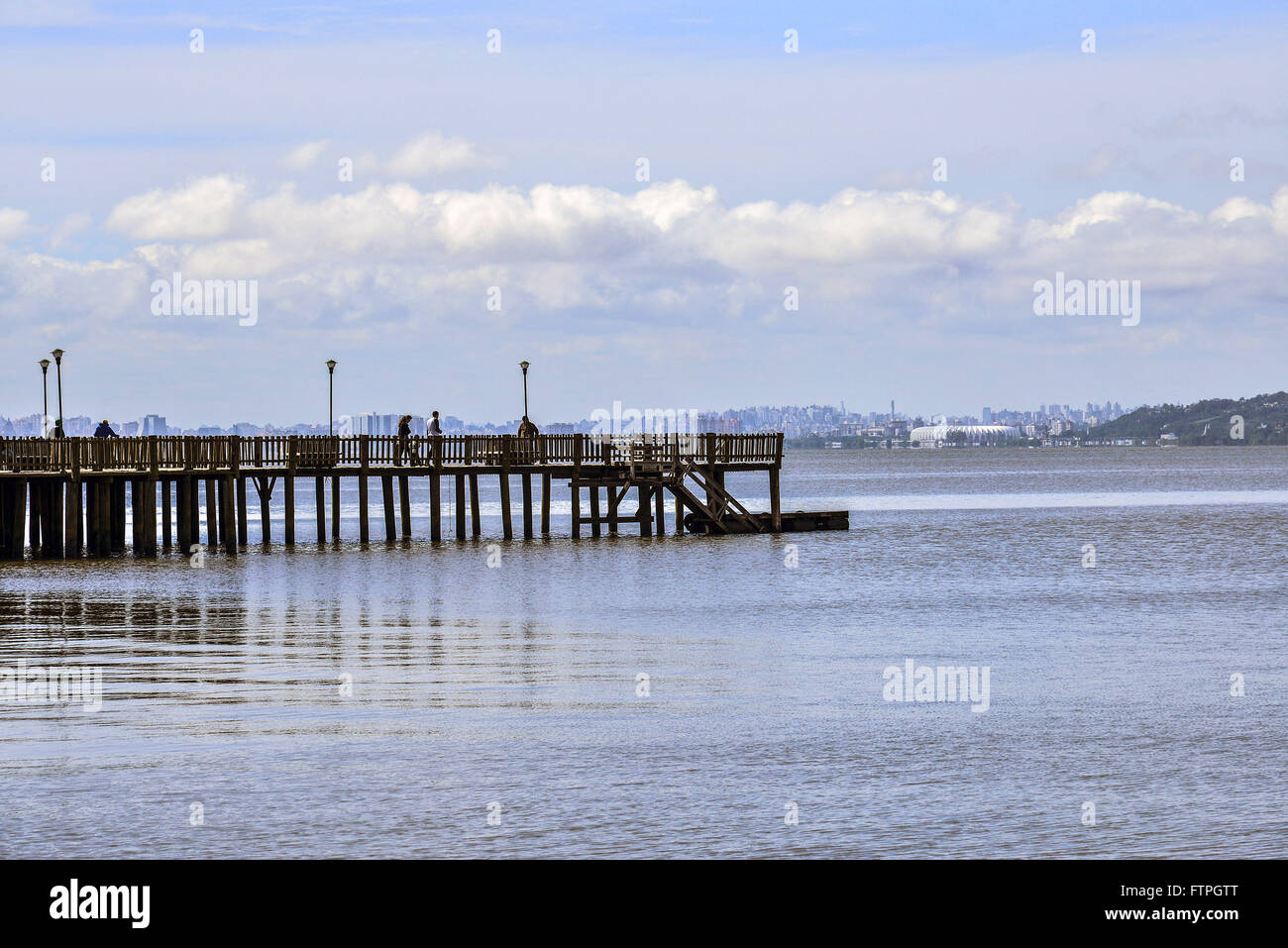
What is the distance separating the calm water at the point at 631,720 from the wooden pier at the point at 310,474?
7034 millimetres

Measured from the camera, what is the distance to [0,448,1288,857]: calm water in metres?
14.0

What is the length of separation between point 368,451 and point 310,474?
208 centimetres

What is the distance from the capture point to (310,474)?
53.7 m

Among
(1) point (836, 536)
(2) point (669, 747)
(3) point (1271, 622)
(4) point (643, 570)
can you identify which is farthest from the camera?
(1) point (836, 536)

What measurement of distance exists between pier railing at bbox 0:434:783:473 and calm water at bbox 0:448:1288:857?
6965mm

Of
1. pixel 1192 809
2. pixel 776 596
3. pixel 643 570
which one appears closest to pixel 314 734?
pixel 1192 809

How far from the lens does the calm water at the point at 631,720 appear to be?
46.0 feet

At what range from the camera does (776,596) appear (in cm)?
3756

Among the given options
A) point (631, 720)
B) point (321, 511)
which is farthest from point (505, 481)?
point (631, 720)

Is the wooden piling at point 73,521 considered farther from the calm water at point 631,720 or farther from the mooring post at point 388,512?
the mooring post at point 388,512
